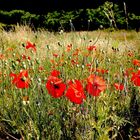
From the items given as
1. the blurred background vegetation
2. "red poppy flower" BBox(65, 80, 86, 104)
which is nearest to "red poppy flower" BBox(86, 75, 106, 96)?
"red poppy flower" BBox(65, 80, 86, 104)

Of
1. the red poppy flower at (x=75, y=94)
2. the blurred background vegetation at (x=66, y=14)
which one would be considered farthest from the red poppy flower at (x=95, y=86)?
the blurred background vegetation at (x=66, y=14)

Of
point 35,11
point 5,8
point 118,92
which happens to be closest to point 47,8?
point 35,11

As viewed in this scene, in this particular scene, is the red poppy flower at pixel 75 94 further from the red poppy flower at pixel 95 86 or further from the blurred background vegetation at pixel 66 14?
the blurred background vegetation at pixel 66 14

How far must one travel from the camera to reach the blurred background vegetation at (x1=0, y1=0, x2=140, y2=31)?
17438 millimetres

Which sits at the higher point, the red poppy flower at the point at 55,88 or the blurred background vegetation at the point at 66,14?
the red poppy flower at the point at 55,88

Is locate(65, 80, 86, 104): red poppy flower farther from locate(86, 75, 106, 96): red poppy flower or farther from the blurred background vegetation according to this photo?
Answer: the blurred background vegetation

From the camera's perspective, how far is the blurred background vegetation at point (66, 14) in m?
17.4

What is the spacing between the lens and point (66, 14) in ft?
60.7

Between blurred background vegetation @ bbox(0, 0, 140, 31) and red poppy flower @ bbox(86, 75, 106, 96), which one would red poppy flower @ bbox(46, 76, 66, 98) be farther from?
blurred background vegetation @ bbox(0, 0, 140, 31)

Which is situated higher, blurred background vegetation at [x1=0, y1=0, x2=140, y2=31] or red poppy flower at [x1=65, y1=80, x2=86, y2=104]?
red poppy flower at [x1=65, y1=80, x2=86, y2=104]

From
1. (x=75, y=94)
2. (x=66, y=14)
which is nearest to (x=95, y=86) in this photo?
(x=75, y=94)

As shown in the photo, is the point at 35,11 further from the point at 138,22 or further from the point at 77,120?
the point at 77,120

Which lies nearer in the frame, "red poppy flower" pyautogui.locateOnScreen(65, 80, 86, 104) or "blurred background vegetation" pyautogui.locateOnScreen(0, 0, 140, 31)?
"red poppy flower" pyautogui.locateOnScreen(65, 80, 86, 104)

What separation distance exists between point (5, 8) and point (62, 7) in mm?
3320
